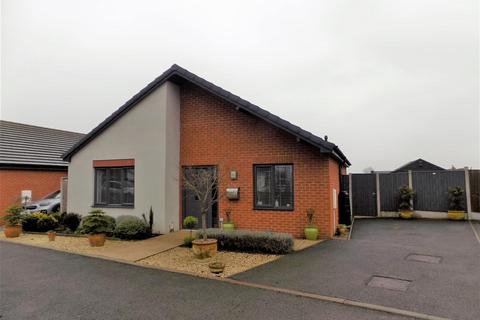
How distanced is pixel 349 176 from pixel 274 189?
307 inches

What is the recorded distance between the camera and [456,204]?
14.4 meters

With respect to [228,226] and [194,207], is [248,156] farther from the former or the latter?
[194,207]

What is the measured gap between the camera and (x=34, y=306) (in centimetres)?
485

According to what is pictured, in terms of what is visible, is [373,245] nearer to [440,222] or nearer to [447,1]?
[440,222]

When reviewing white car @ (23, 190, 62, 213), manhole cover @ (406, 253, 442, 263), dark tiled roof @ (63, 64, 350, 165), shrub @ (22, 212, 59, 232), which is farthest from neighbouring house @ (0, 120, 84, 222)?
manhole cover @ (406, 253, 442, 263)

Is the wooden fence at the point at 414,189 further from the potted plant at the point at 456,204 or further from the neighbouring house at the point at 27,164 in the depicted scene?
the neighbouring house at the point at 27,164

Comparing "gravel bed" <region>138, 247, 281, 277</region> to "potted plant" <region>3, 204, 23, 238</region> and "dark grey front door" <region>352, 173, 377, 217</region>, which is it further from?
"dark grey front door" <region>352, 173, 377, 217</region>

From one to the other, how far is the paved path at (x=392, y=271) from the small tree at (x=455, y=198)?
4321 millimetres

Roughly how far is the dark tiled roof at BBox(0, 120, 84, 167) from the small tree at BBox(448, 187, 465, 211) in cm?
2170

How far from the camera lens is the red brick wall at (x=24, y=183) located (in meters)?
16.2

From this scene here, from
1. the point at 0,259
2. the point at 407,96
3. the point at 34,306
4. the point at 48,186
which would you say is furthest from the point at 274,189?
the point at 48,186

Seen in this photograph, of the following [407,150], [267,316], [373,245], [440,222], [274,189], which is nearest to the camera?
[267,316]

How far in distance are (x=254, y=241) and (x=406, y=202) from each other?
10.6 meters

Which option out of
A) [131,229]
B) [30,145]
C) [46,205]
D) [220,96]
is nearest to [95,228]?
[131,229]
